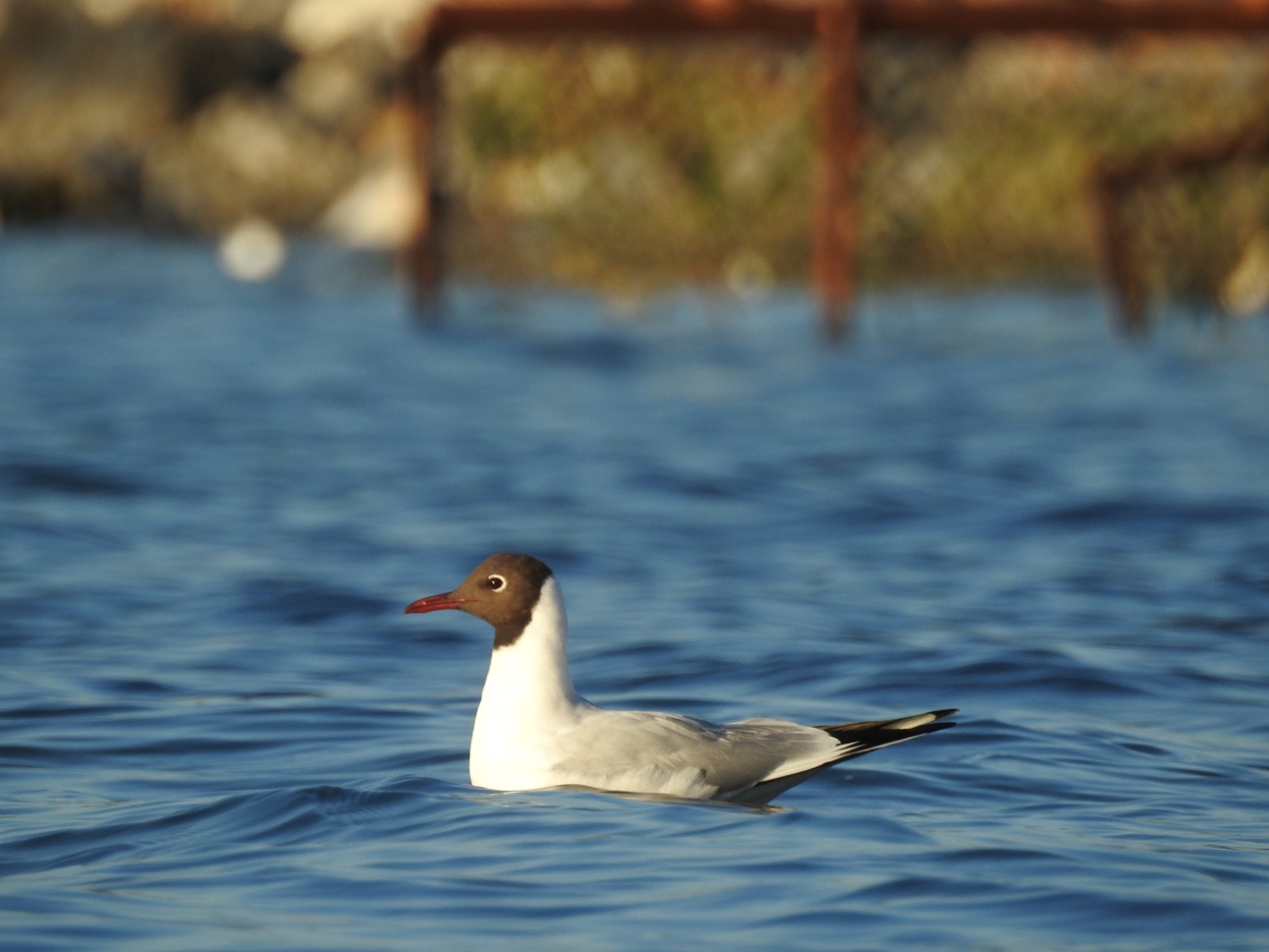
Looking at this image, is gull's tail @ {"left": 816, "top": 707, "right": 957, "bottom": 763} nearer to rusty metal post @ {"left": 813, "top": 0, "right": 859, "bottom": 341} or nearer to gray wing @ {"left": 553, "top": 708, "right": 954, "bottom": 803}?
gray wing @ {"left": 553, "top": 708, "right": 954, "bottom": 803}

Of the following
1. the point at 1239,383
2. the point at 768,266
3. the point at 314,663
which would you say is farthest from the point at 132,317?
the point at 314,663

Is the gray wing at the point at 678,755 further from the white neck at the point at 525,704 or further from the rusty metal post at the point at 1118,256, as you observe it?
the rusty metal post at the point at 1118,256

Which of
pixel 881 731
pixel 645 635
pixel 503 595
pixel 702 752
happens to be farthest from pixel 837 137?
pixel 702 752

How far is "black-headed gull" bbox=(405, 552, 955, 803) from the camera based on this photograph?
5.37m

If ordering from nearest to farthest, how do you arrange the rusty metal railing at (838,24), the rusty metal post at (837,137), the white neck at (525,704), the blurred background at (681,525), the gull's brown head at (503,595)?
the blurred background at (681,525) → the white neck at (525,704) → the gull's brown head at (503,595) → the rusty metal railing at (838,24) → the rusty metal post at (837,137)

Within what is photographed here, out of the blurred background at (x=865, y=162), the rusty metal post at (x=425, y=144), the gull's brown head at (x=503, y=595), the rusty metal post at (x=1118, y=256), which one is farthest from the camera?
the blurred background at (x=865, y=162)

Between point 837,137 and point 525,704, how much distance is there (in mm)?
9289

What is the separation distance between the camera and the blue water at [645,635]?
14.9 ft

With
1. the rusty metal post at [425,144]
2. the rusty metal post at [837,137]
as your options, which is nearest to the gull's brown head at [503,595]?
the rusty metal post at [837,137]

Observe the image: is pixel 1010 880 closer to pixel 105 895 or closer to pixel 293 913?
pixel 293 913

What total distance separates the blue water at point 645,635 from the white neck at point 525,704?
118 mm

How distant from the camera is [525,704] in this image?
5.56 meters

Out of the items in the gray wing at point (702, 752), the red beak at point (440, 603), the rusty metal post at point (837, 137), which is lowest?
the gray wing at point (702, 752)

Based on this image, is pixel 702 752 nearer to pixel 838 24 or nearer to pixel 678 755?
pixel 678 755
